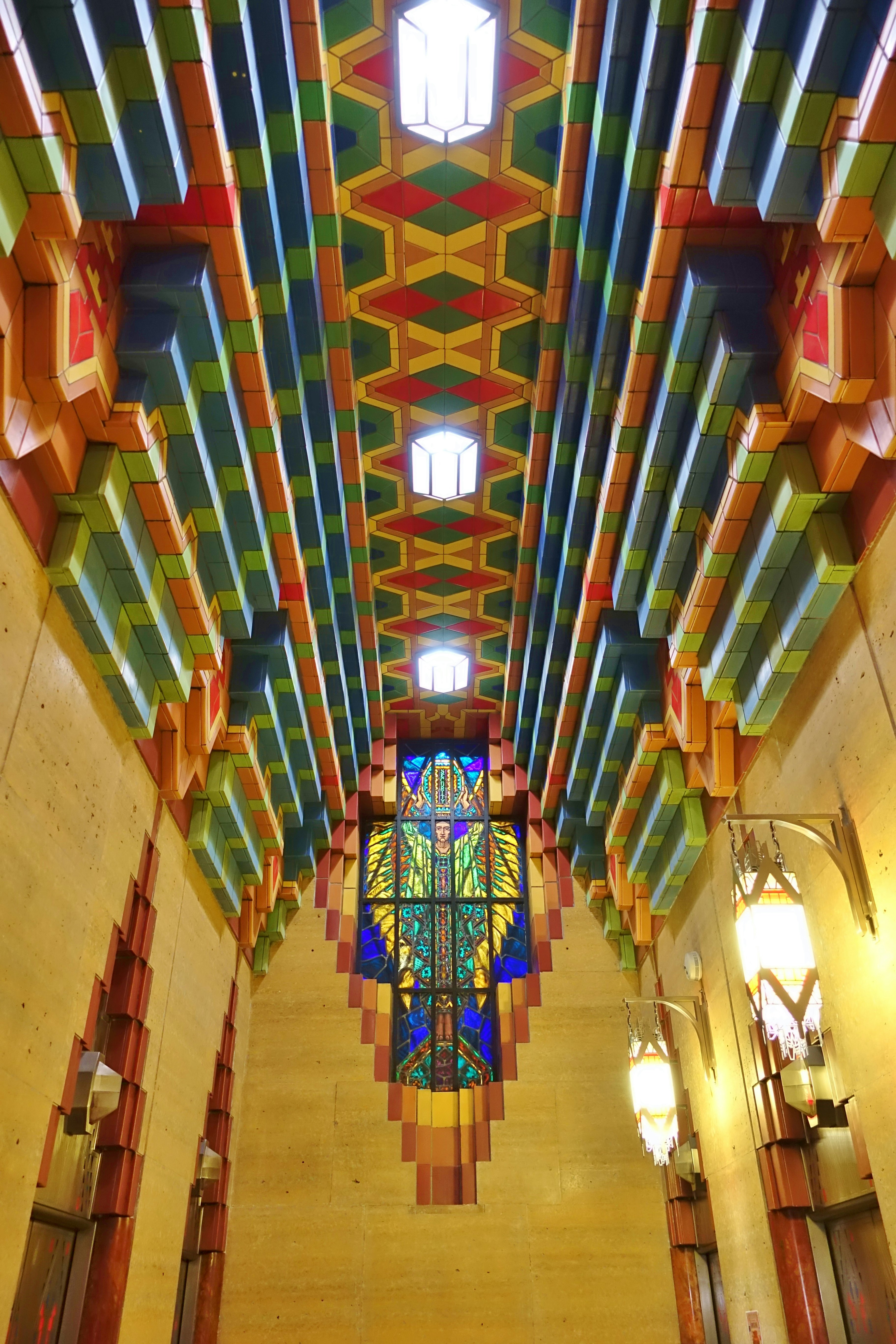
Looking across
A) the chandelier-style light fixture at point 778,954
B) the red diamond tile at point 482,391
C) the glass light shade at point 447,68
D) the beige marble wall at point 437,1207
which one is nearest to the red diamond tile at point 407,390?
the red diamond tile at point 482,391

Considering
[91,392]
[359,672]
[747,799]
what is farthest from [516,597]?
[91,392]

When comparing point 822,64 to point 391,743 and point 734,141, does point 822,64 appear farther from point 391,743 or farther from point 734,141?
point 391,743

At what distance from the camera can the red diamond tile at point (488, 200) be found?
7137 mm

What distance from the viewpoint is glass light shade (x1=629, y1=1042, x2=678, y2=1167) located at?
9.12m

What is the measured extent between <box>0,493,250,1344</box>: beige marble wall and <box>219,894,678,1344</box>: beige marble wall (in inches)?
72.7

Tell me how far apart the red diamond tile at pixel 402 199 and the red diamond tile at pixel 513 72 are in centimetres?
86

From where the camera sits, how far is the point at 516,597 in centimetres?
1058

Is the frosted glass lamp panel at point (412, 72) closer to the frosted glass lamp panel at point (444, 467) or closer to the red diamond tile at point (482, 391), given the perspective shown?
the red diamond tile at point (482, 391)

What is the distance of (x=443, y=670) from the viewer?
496 inches

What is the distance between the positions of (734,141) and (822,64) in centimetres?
55

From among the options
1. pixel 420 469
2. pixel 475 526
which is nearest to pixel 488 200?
pixel 420 469

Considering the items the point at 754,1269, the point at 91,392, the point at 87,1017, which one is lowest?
the point at 754,1269

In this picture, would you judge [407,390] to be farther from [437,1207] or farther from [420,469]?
[437,1207]

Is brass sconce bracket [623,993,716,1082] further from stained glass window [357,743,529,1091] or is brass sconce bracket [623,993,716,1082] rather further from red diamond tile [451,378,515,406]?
red diamond tile [451,378,515,406]
